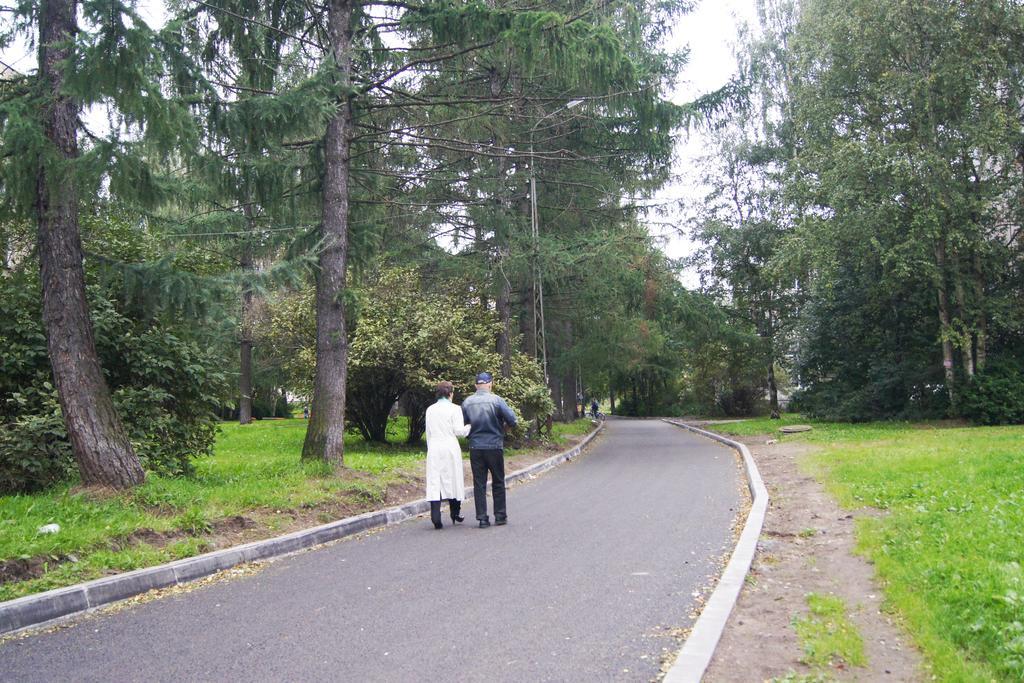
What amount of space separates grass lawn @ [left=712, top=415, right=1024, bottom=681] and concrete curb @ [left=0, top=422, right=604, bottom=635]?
17.8 ft

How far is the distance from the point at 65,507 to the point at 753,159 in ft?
112

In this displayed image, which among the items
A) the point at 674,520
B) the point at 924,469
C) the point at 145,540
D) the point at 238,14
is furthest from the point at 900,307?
the point at 145,540

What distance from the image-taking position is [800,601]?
18.6 feet

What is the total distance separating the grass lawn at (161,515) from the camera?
612 centimetres

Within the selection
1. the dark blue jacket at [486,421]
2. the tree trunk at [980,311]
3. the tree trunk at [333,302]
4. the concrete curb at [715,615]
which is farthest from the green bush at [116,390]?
the tree trunk at [980,311]

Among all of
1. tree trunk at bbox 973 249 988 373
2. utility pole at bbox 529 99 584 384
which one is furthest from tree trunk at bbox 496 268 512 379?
tree trunk at bbox 973 249 988 373

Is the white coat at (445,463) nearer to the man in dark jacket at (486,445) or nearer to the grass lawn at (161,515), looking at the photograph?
the man in dark jacket at (486,445)

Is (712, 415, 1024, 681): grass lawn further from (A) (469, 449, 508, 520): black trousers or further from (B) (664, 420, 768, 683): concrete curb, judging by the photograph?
(A) (469, 449, 508, 520): black trousers

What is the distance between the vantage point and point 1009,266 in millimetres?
25047

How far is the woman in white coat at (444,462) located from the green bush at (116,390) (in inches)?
153

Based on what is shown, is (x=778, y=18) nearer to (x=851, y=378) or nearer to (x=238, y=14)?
(x=851, y=378)

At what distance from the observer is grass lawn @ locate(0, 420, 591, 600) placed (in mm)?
6117

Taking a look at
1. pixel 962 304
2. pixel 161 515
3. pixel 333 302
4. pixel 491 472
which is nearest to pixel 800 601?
pixel 491 472

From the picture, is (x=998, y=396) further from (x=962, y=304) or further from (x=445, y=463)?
(x=445, y=463)
